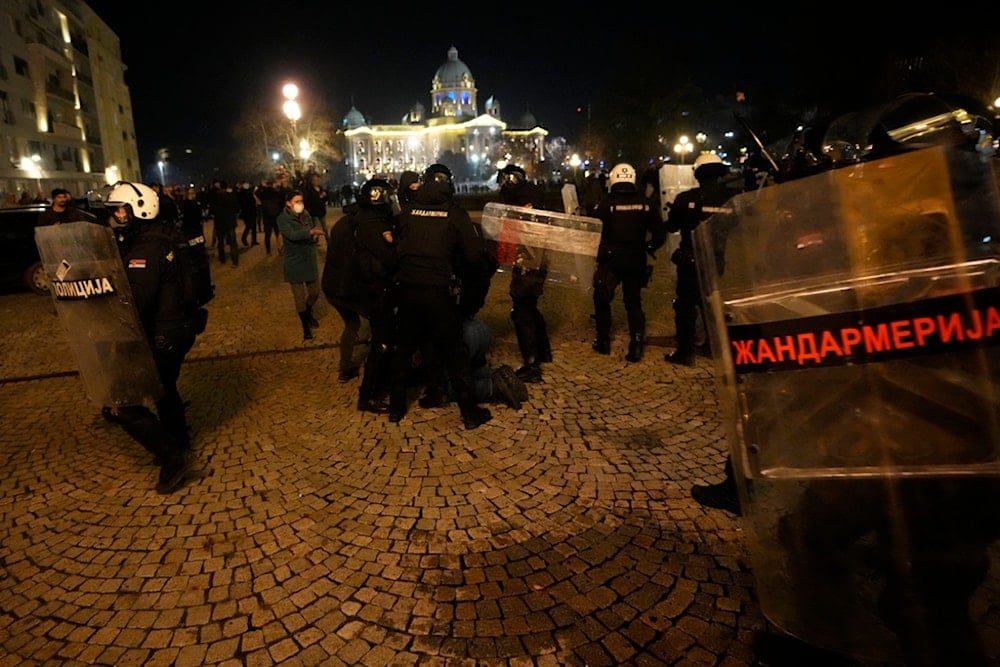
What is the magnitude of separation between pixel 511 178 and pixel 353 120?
4926 inches

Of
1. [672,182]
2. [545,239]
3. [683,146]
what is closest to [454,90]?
[683,146]

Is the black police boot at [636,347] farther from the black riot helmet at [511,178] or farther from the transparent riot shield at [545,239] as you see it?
the black riot helmet at [511,178]

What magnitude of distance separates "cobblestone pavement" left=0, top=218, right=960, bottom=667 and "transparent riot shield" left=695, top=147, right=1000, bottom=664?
2.72 feet

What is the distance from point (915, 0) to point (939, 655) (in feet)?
78.4

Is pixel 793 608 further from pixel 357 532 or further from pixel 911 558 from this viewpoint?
pixel 357 532

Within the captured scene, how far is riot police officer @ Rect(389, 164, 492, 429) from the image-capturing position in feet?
15.4

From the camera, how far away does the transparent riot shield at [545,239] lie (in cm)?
591

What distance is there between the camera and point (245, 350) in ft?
25.2

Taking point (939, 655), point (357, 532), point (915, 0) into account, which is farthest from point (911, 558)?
point (915, 0)

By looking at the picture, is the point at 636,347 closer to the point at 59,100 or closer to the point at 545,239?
the point at 545,239

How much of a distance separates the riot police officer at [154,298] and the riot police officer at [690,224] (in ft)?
14.8

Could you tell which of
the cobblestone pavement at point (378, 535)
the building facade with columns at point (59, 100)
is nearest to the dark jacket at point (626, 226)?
the cobblestone pavement at point (378, 535)

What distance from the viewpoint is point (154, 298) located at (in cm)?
404

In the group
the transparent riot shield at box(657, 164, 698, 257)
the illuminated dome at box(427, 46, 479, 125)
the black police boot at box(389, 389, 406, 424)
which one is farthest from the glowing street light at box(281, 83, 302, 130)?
the illuminated dome at box(427, 46, 479, 125)
